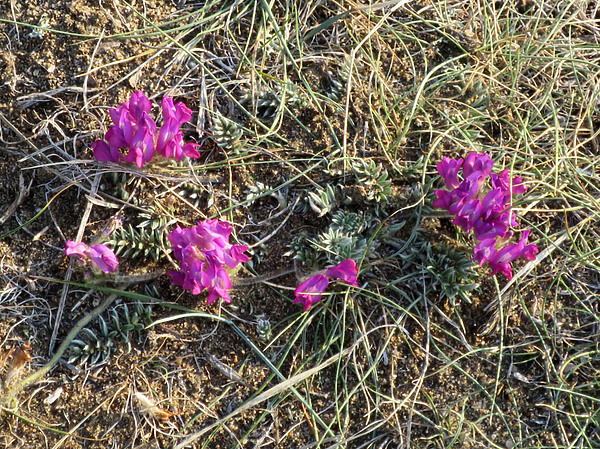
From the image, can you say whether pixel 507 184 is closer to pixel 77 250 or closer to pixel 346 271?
pixel 346 271

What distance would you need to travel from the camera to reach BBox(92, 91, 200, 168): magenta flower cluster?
7.98 feet

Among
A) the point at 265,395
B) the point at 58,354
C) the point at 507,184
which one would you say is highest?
the point at 507,184

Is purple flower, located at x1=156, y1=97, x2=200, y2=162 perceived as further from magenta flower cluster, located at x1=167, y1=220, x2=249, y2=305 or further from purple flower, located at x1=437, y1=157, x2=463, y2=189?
purple flower, located at x1=437, y1=157, x2=463, y2=189

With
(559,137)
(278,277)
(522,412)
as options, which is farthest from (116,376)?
(559,137)

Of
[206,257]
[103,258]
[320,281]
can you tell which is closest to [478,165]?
[320,281]

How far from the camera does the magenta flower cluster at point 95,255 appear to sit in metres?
2.40

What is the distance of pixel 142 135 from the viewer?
243cm

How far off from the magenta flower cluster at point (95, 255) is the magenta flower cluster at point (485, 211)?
4.60 feet

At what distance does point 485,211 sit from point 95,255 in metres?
1.64

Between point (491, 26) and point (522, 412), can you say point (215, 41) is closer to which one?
→ point (491, 26)

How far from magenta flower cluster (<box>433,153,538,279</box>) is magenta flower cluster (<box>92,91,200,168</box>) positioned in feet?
3.67

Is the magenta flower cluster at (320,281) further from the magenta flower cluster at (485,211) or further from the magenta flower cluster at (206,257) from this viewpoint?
the magenta flower cluster at (485,211)

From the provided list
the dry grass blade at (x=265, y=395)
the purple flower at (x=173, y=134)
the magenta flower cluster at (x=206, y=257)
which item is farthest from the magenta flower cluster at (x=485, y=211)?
the purple flower at (x=173, y=134)

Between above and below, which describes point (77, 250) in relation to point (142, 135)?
below
